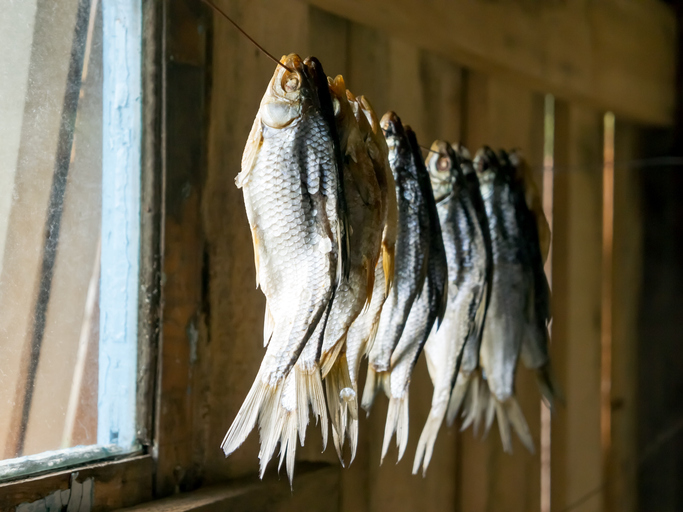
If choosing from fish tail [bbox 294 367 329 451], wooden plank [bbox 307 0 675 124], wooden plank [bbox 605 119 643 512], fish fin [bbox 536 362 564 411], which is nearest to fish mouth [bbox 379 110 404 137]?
wooden plank [bbox 307 0 675 124]

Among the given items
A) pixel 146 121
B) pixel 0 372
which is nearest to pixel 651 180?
pixel 146 121

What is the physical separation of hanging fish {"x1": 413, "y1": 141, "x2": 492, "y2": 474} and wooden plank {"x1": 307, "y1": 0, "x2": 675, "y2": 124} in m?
0.38

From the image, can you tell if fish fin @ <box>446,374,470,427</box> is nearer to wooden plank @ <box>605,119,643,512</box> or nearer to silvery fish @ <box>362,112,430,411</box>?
silvery fish @ <box>362,112,430,411</box>

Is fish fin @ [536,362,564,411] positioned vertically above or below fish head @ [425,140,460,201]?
below

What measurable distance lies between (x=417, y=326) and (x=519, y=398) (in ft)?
3.26

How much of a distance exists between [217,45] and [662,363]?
7.11 ft

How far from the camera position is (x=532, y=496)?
7.01 feet

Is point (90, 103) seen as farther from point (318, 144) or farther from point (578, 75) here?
point (578, 75)

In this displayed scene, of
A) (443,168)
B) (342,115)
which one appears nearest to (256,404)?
(342,115)

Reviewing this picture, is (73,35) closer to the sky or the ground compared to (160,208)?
closer to the sky

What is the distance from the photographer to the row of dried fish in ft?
3.08

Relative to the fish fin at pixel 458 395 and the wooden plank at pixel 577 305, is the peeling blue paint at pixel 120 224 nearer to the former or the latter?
the fish fin at pixel 458 395

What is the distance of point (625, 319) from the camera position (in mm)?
2494

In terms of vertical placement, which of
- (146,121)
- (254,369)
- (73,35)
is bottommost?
(254,369)
